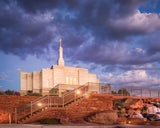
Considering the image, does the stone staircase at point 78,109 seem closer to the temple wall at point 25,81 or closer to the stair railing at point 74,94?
the stair railing at point 74,94

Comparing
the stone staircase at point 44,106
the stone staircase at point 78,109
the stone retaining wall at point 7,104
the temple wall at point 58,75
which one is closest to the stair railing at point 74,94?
the stone staircase at point 44,106

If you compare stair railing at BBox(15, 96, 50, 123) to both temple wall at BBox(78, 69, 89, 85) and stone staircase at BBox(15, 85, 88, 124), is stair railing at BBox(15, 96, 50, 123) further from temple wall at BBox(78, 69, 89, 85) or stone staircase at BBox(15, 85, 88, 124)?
temple wall at BBox(78, 69, 89, 85)

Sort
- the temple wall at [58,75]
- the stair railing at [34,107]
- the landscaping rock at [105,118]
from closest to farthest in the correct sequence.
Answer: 1. the landscaping rock at [105,118]
2. the stair railing at [34,107]
3. the temple wall at [58,75]

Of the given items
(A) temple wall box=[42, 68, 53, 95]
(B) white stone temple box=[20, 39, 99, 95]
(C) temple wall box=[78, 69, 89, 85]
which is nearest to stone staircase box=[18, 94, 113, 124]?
(B) white stone temple box=[20, 39, 99, 95]

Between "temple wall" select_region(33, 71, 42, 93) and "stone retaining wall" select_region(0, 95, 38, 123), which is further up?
"temple wall" select_region(33, 71, 42, 93)

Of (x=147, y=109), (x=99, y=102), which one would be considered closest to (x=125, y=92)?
(x=147, y=109)

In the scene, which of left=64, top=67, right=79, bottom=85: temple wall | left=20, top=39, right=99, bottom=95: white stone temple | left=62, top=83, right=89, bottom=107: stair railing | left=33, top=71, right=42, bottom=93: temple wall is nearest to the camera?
left=62, top=83, right=89, bottom=107: stair railing

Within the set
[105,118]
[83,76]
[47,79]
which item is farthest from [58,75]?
[105,118]

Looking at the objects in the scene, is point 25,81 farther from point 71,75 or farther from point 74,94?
point 74,94

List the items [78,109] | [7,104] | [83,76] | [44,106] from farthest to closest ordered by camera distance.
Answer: [83,76], [7,104], [44,106], [78,109]

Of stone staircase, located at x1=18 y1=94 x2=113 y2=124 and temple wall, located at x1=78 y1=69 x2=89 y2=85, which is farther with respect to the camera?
temple wall, located at x1=78 y1=69 x2=89 y2=85

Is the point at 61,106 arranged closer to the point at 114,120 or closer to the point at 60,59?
the point at 114,120

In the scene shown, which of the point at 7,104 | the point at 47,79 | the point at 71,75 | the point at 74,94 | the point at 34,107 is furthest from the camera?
the point at 71,75

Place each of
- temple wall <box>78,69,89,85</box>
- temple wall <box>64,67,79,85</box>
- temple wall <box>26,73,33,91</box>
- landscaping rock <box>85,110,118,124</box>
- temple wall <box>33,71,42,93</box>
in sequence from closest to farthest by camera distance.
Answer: landscaping rock <box>85,110,118,124</box>
temple wall <box>33,71,42,93</box>
temple wall <box>26,73,33,91</box>
temple wall <box>64,67,79,85</box>
temple wall <box>78,69,89,85</box>
